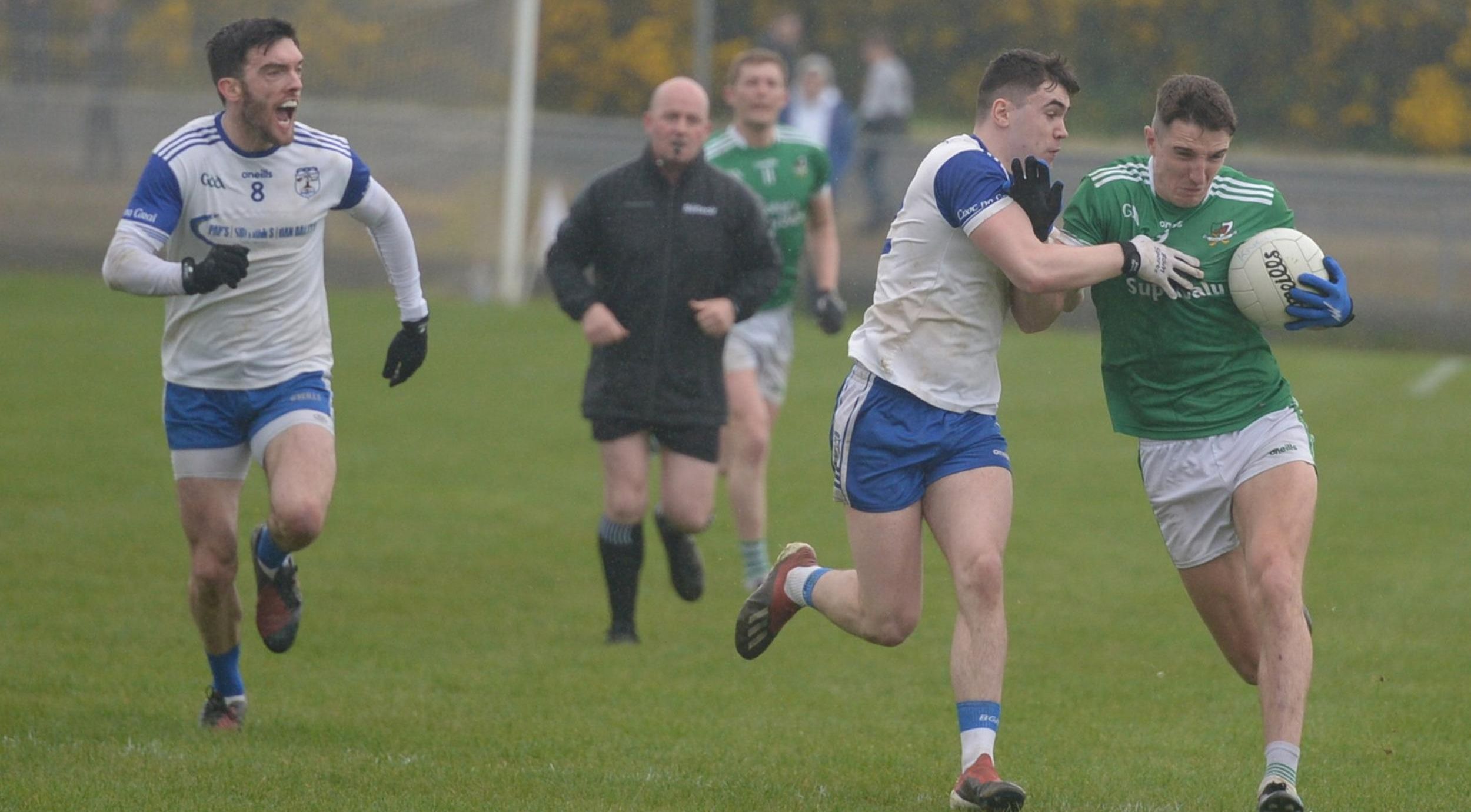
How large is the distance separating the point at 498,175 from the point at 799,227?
39.8ft

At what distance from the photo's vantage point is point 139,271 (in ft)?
18.7

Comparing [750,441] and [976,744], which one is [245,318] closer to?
[976,744]

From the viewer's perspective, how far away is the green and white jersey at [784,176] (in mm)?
9328

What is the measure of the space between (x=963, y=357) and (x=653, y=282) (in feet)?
8.68

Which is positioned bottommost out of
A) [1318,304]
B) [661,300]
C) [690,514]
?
[690,514]

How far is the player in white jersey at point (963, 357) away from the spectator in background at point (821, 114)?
13469 millimetres

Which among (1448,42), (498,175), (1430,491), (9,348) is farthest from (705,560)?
(1448,42)

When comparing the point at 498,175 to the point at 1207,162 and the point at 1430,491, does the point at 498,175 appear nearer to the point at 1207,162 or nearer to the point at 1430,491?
the point at 1430,491

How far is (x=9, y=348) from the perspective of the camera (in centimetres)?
1580

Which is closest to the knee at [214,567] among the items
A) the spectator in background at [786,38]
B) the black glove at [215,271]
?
the black glove at [215,271]

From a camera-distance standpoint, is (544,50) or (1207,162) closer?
(1207,162)

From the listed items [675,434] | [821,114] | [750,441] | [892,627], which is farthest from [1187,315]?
[821,114]

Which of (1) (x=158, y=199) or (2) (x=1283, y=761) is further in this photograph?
(1) (x=158, y=199)

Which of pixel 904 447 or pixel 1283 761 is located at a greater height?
pixel 904 447
